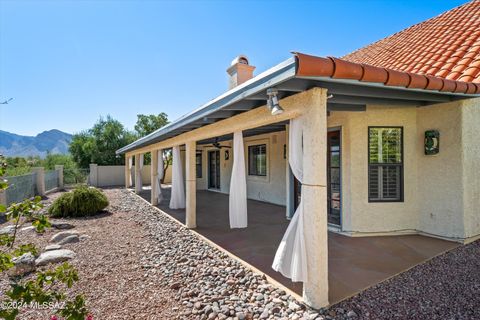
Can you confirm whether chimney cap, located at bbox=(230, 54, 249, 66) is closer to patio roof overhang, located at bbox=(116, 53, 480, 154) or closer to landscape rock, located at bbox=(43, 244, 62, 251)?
patio roof overhang, located at bbox=(116, 53, 480, 154)

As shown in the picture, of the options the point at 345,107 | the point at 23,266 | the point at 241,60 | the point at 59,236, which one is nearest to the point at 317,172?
the point at 345,107

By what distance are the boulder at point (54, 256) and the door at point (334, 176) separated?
6543mm

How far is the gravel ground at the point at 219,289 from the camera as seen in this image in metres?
3.61

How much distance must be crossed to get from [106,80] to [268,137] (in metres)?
11.8

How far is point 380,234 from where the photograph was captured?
22.4 ft

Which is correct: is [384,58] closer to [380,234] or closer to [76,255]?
[380,234]

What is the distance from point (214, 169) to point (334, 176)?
11816 millimetres

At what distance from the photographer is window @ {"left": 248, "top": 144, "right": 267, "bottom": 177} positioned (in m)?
12.6

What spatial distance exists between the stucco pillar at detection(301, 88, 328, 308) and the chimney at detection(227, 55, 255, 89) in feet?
19.0

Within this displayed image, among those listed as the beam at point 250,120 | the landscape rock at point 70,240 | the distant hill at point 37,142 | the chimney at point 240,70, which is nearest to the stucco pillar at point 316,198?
the beam at point 250,120

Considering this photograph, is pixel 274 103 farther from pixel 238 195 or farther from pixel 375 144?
pixel 375 144

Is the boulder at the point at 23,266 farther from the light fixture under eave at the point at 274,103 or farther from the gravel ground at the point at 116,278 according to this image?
the light fixture under eave at the point at 274,103

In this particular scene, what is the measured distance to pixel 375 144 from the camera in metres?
6.81

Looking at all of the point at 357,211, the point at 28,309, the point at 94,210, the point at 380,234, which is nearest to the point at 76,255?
the point at 28,309
